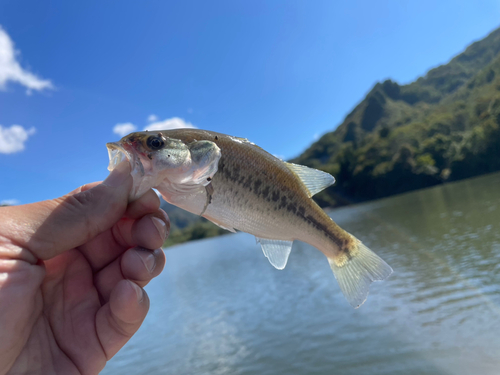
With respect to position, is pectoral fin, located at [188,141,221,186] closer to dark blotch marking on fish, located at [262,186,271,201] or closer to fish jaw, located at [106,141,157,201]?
fish jaw, located at [106,141,157,201]

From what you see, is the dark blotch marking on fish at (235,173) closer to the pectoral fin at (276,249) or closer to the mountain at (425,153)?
the pectoral fin at (276,249)

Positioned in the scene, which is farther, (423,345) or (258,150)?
(423,345)

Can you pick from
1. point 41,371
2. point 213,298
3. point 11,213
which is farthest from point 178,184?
point 213,298

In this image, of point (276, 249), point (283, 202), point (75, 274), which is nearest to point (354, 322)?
point (276, 249)

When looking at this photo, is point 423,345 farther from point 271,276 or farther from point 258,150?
point 271,276

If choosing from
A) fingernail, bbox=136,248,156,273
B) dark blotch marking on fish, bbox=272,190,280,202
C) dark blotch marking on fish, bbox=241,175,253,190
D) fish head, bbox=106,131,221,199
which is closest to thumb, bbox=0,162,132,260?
fish head, bbox=106,131,221,199

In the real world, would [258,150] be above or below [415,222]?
above

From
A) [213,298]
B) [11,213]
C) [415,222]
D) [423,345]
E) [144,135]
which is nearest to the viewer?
[11,213]

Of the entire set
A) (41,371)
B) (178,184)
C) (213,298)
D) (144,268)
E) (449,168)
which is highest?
(449,168)
